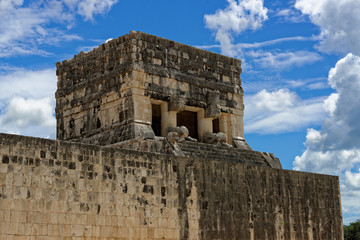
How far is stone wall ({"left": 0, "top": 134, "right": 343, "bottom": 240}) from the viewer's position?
1223cm

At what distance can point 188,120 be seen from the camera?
22438 millimetres

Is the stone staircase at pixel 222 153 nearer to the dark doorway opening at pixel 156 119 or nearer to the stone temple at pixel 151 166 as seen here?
the stone temple at pixel 151 166

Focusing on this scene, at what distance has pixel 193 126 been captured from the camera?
2238cm

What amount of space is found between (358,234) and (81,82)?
94.5 feet

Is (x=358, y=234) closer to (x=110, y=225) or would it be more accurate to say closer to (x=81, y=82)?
(x=81, y=82)

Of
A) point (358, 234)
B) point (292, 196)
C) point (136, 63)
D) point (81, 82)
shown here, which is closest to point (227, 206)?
point (292, 196)

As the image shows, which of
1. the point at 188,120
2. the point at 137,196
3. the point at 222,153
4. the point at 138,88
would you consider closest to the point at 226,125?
the point at 188,120

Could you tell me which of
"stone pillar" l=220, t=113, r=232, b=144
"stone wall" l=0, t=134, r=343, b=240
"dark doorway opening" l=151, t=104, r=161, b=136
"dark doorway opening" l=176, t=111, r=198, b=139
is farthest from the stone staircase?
"dark doorway opening" l=151, t=104, r=161, b=136

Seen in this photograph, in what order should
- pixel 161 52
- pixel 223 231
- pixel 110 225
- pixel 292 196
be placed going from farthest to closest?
pixel 161 52 → pixel 292 196 → pixel 223 231 → pixel 110 225

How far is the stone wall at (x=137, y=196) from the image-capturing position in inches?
481

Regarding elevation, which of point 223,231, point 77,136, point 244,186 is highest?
point 77,136

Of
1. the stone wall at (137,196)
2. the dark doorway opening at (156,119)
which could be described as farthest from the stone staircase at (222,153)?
the dark doorway opening at (156,119)

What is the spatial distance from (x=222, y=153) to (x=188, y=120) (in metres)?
3.68

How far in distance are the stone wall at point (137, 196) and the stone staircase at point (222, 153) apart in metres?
1.64
